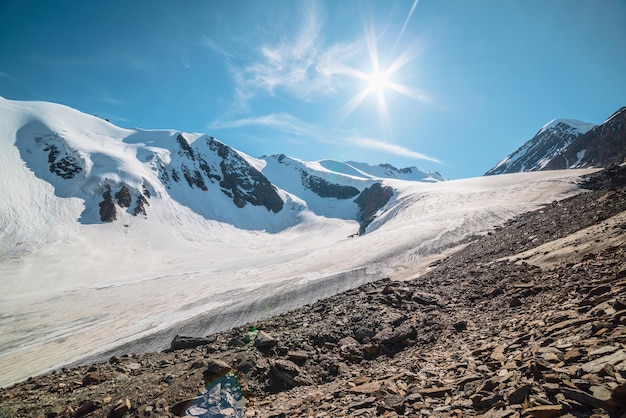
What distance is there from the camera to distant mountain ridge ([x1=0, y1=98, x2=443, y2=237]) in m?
76.0

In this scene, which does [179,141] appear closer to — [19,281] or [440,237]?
[19,281]

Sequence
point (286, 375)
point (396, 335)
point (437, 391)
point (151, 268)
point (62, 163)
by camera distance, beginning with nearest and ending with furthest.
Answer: point (437, 391) → point (286, 375) → point (396, 335) → point (151, 268) → point (62, 163)

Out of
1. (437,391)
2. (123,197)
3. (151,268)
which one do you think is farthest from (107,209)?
(437,391)

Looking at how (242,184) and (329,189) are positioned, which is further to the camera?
(329,189)

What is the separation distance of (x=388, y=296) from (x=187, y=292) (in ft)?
90.0

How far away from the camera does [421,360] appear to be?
8.14 meters

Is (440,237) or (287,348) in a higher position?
(440,237)

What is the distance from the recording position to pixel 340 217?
5325 inches

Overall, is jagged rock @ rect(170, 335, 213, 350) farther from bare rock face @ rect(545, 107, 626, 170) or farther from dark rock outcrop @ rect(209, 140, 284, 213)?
bare rock face @ rect(545, 107, 626, 170)

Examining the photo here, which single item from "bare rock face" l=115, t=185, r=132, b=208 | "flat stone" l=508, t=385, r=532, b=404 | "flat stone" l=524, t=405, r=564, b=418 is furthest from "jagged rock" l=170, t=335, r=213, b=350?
"bare rock face" l=115, t=185, r=132, b=208

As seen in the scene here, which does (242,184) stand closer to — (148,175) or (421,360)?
(148,175)

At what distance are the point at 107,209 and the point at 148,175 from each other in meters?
25.8

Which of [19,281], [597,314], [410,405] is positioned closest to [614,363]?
[597,314]

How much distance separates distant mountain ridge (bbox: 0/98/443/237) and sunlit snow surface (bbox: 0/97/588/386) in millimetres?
→ 4318
